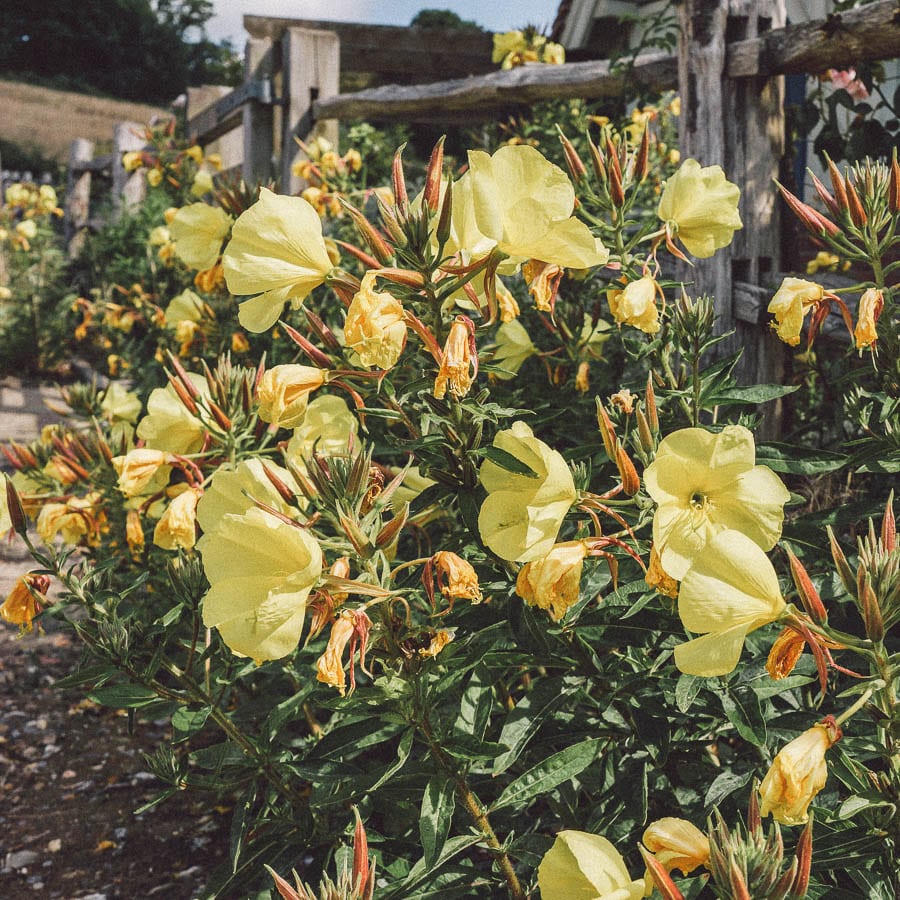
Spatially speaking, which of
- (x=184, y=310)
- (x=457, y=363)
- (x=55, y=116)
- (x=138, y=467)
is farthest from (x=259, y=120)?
(x=55, y=116)

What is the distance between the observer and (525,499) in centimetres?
119

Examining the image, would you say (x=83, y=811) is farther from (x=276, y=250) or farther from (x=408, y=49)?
(x=408, y=49)

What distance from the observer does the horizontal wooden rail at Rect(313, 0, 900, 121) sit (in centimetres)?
213

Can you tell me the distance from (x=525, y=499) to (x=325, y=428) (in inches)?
18.4

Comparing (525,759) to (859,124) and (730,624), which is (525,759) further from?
(859,124)

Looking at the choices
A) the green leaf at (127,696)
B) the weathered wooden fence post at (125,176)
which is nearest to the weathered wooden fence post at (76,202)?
the weathered wooden fence post at (125,176)

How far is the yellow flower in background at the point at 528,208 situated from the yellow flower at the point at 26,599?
0.98 m

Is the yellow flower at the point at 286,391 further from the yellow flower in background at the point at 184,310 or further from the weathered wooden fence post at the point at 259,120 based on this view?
the weathered wooden fence post at the point at 259,120

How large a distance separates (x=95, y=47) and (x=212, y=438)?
32.8 metres

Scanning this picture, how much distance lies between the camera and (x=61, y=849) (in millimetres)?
2307

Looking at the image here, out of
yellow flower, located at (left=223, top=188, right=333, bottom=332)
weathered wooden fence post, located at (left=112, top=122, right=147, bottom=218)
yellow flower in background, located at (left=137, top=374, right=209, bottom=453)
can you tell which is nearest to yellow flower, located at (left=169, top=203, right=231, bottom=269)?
yellow flower in background, located at (left=137, top=374, right=209, bottom=453)

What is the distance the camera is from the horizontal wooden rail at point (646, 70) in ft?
6.98

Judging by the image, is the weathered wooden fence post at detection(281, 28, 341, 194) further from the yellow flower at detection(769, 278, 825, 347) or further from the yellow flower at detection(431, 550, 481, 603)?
the yellow flower at detection(431, 550, 481, 603)

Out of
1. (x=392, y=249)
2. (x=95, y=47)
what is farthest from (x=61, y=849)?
(x=95, y=47)
